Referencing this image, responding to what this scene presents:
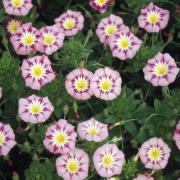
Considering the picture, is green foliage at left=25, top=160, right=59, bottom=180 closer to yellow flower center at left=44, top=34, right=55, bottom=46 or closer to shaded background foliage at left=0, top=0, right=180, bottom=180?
shaded background foliage at left=0, top=0, right=180, bottom=180

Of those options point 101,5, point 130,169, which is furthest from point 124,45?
point 130,169

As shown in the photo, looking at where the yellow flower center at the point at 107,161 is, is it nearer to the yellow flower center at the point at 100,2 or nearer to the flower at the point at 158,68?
the flower at the point at 158,68

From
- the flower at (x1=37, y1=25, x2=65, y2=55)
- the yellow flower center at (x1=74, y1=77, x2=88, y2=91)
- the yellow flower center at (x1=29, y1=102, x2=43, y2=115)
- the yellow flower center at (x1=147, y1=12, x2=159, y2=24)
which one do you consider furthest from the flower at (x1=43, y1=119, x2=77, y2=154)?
the yellow flower center at (x1=147, y1=12, x2=159, y2=24)

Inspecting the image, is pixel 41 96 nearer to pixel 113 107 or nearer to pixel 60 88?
pixel 60 88

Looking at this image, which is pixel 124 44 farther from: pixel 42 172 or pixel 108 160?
pixel 42 172

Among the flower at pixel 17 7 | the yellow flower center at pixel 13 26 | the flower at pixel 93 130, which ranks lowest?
the flower at pixel 93 130

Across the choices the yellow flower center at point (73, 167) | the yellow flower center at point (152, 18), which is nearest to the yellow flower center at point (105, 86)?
the yellow flower center at point (73, 167)

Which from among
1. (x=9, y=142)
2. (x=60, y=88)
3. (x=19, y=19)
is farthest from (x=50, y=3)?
(x=9, y=142)
